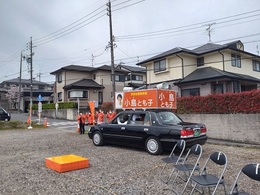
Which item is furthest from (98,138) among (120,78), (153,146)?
(120,78)

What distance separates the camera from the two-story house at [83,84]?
3106cm

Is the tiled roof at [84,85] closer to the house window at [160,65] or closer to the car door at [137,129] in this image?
the house window at [160,65]

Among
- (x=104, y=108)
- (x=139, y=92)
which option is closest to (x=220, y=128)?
(x=139, y=92)

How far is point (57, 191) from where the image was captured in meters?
4.49

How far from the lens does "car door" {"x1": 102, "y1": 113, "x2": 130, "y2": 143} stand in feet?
28.6

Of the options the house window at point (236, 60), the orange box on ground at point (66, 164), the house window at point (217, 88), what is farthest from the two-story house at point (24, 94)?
the orange box on ground at point (66, 164)

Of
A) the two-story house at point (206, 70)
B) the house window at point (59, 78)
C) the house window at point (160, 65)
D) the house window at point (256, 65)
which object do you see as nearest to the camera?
the two-story house at point (206, 70)

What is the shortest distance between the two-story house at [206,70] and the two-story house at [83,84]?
10.4 metres

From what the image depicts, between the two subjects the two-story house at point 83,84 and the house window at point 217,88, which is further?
the two-story house at point 83,84

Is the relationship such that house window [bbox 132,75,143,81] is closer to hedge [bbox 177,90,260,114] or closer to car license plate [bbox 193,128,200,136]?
hedge [bbox 177,90,260,114]

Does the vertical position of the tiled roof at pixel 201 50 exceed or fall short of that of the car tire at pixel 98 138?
it exceeds it

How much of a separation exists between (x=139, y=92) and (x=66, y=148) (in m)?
3.79

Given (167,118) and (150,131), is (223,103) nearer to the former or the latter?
(167,118)

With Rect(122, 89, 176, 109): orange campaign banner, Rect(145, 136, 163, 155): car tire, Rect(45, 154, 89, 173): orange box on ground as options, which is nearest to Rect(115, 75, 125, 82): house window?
Rect(122, 89, 176, 109): orange campaign banner
